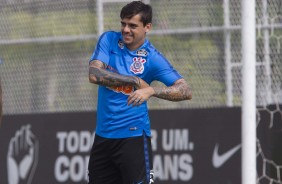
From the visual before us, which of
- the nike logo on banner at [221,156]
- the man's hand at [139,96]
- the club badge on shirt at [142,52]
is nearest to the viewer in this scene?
the man's hand at [139,96]

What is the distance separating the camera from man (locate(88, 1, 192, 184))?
5816mm

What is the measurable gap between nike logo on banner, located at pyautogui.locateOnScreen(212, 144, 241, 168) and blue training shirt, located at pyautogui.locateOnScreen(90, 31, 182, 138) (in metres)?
1.75

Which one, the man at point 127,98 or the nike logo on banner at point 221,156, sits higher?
the man at point 127,98

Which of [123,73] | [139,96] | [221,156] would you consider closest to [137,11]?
[123,73]

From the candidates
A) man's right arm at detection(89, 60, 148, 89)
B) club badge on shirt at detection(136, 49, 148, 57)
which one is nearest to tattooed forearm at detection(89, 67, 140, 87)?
man's right arm at detection(89, 60, 148, 89)

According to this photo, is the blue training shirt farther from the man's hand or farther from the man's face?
the man's hand

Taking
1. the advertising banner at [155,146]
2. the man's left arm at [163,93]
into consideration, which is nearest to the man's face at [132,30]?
the man's left arm at [163,93]

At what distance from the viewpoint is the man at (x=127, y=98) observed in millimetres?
5816

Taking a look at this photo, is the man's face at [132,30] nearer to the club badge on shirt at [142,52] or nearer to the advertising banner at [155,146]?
the club badge on shirt at [142,52]

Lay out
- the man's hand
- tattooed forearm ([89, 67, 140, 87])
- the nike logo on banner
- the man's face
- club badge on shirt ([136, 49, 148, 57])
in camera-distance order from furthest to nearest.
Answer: the nike logo on banner < club badge on shirt ([136, 49, 148, 57]) < the man's face < tattooed forearm ([89, 67, 140, 87]) < the man's hand

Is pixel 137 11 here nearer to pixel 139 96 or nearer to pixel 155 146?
pixel 139 96

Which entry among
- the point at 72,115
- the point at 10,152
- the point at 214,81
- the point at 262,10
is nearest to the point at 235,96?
the point at 214,81

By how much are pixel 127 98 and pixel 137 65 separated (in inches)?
9.3

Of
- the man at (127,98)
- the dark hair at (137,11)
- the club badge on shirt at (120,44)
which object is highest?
the dark hair at (137,11)
